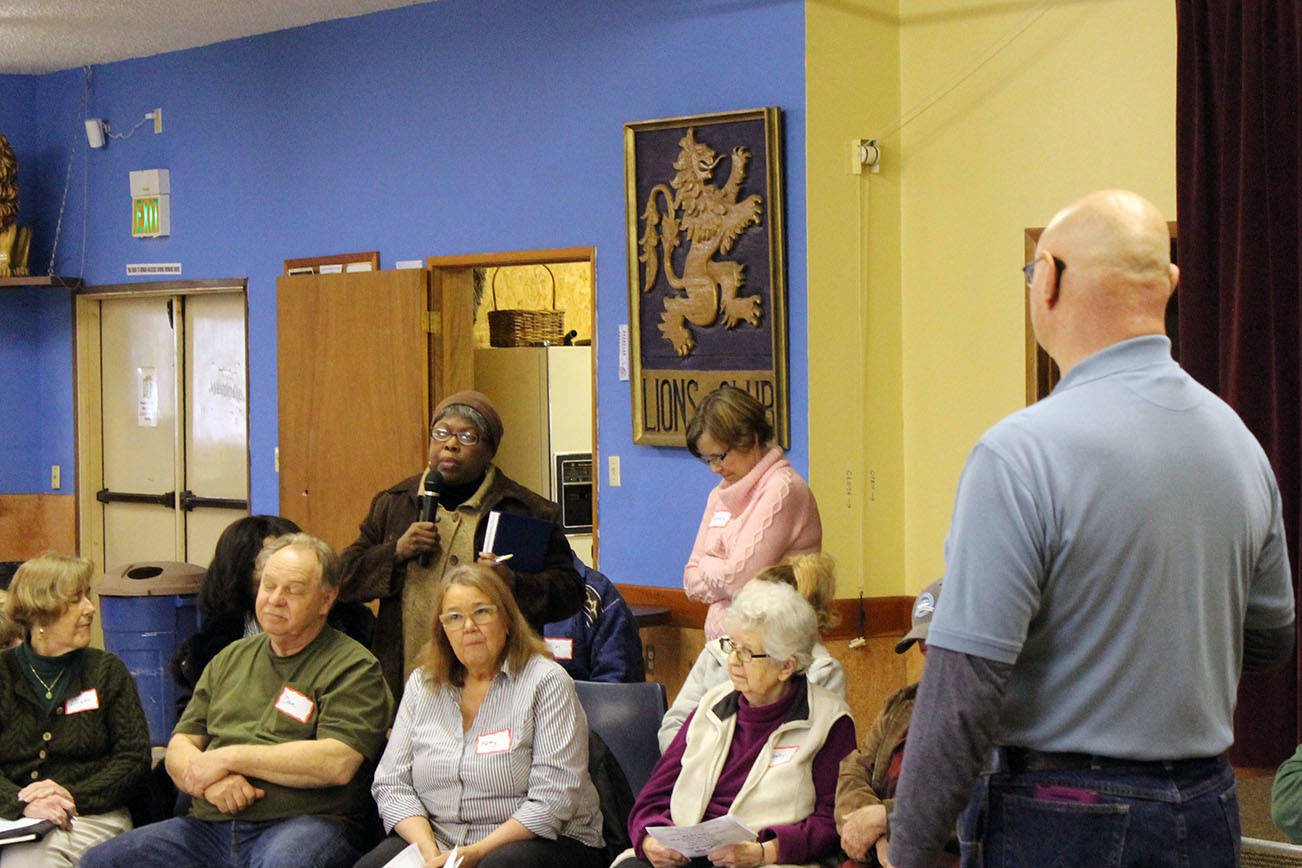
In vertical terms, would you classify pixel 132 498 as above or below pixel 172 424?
below

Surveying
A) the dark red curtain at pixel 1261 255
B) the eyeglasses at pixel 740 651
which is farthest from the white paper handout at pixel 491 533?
the dark red curtain at pixel 1261 255

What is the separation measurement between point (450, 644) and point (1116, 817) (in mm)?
1934

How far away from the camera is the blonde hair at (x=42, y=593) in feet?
11.8

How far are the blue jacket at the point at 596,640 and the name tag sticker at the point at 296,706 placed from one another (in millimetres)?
782

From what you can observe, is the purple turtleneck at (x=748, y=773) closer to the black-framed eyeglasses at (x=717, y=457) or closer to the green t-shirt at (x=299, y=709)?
the green t-shirt at (x=299, y=709)

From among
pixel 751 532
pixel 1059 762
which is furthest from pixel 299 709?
pixel 1059 762

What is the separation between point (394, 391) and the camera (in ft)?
20.1

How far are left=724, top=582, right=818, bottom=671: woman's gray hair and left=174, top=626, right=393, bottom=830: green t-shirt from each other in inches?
36.5

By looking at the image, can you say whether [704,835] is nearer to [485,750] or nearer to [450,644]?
[485,750]

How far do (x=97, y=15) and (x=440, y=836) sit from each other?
4.67 m

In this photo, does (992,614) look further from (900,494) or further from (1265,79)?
(900,494)

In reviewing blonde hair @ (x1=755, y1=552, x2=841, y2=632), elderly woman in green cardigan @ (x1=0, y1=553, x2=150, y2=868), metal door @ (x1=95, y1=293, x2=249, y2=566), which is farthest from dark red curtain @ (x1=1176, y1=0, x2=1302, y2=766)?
metal door @ (x1=95, y1=293, x2=249, y2=566)

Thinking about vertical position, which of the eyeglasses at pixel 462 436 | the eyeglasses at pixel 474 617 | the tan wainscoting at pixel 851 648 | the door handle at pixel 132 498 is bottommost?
the tan wainscoting at pixel 851 648

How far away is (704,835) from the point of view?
9.27 ft
